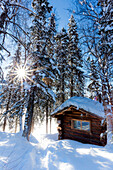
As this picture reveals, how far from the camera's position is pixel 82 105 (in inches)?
314

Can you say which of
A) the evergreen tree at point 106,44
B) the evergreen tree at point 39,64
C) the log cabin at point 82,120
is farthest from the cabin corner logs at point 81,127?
the evergreen tree at point 39,64

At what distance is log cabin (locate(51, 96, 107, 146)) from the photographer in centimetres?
743

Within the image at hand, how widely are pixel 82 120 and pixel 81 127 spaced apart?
0.68 meters

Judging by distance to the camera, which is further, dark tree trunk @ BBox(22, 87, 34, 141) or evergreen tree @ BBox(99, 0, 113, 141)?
dark tree trunk @ BBox(22, 87, 34, 141)

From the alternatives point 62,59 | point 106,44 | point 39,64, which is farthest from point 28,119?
point 62,59

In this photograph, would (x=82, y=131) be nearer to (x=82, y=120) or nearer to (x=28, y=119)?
(x=82, y=120)

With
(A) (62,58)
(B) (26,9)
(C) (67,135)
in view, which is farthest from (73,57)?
(B) (26,9)

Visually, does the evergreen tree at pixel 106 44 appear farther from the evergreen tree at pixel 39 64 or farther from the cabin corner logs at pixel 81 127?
the evergreen tree at pixel 39 64

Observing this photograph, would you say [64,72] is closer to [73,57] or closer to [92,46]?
[73,57]

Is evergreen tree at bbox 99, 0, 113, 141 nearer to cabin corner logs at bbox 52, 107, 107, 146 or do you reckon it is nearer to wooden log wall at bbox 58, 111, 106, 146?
cabin corner logs at bbox 52, 107, 107, 146

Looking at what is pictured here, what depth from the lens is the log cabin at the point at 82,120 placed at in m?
7.43

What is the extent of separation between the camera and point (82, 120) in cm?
859

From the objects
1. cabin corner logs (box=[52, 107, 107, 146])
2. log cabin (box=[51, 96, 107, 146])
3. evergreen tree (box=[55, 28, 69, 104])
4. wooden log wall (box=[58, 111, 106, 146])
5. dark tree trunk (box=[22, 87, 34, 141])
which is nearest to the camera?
log cabin (box=[51, 96, 107, 146])

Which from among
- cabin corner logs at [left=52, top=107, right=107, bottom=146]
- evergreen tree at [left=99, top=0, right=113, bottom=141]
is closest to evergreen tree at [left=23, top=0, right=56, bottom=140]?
cabin corner logs at [left=52, top=107, right=107, bottom=146]
